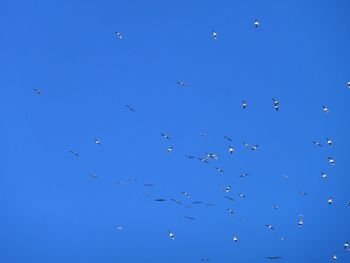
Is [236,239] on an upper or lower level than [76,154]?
lower

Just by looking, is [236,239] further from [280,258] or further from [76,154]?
[76,154]

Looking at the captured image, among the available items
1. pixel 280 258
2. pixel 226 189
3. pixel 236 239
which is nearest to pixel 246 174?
pixel 226 189

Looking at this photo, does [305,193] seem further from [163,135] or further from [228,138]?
[163,135]

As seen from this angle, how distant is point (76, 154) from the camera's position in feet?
131

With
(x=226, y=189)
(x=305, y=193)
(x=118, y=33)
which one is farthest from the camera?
(x=305, y=193)

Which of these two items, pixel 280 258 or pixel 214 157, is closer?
pixel 214 157

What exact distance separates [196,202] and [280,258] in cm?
1135

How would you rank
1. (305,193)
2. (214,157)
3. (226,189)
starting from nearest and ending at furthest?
(214,157)
(226,189)
(305,193)

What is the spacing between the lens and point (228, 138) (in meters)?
37.3

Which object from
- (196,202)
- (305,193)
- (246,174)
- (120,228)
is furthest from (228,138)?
(120,228)

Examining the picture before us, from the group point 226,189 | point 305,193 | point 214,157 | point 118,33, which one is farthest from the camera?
point 305,193

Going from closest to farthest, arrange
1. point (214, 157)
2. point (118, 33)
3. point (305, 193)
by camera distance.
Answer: point (118, 33)
point (214, 157)
point (305, 193)

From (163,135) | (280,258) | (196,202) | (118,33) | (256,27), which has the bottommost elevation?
(280,258)

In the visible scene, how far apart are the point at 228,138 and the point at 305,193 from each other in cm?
1213
